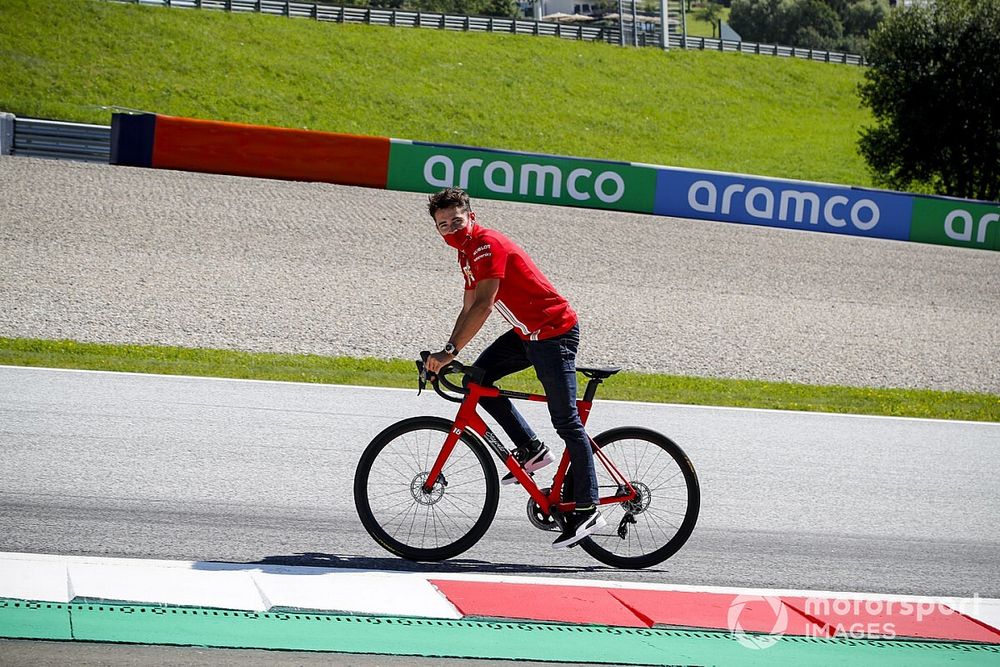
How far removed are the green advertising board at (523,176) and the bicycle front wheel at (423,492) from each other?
55.3 ft

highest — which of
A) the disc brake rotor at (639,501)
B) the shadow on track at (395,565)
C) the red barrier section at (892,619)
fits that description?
the disc brake rotor at (639,501)

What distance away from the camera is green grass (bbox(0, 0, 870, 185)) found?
40375mm

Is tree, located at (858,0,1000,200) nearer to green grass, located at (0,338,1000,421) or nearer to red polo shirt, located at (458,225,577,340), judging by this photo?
green grass, located at (0,338,1000,421)

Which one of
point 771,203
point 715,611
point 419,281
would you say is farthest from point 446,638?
point 771,203

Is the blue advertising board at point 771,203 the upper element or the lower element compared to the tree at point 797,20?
lower

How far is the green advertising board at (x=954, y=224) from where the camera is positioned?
24641mm

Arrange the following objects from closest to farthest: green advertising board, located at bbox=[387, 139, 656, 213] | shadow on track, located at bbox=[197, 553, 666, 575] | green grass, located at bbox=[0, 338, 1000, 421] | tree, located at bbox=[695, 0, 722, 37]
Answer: shadow on track, located at bbox=[197, 553, 666, 575] → green grass, located at bbox=[0, 338, 1000, 421] → green advertising board, located at bbox=[387, 139, 656, 213] → tree, located at bbox=[695, 0, 722, 37]

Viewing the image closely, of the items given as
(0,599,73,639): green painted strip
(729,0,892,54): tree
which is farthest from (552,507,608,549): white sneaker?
(729,0,892,54): tree

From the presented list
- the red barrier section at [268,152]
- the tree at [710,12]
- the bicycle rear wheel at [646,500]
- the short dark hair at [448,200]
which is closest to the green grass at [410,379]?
the bicycle rear wheel at [646,500]

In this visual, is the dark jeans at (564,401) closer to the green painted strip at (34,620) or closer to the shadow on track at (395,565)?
the shadow on track at (395,565)

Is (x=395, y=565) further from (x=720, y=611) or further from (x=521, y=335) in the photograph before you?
(x=720, y=611)

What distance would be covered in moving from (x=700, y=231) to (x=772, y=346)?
8202 millimetres

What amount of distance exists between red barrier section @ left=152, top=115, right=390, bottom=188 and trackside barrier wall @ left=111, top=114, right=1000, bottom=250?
0.02 meters

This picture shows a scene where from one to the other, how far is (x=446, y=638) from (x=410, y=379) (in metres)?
6.54
